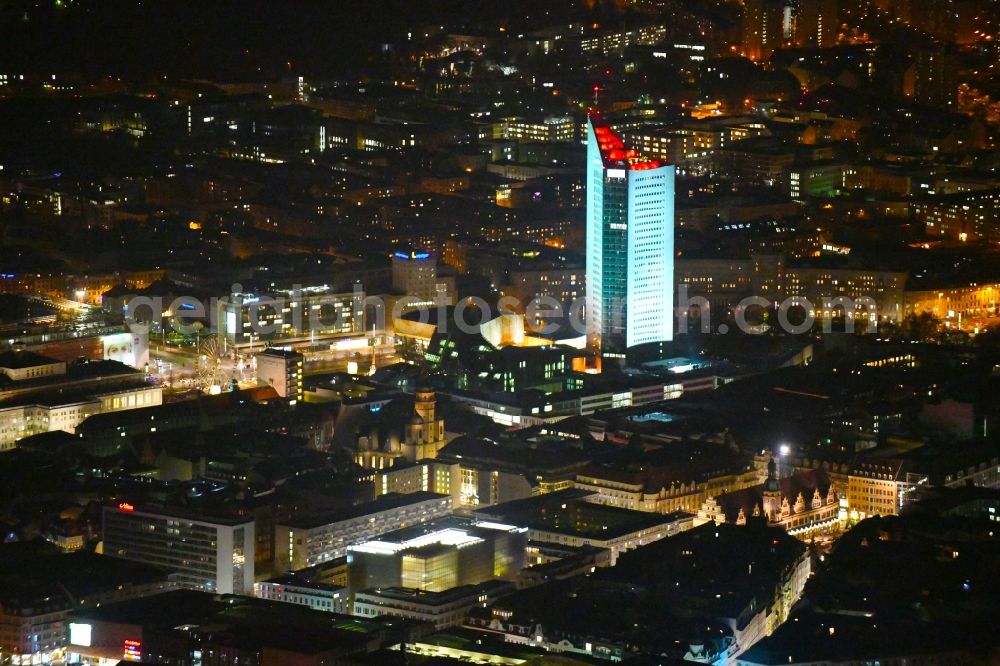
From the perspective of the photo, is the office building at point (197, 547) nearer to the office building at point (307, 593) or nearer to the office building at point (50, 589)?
the office building at point (50, 589)

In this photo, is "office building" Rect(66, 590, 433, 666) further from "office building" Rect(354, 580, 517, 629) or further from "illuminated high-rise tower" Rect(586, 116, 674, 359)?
"illuminated high-rise tower" Rect(586, 116, 674, 359)

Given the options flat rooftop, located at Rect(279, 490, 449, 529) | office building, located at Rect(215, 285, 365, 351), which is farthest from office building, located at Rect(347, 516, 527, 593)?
office building, located at Rect(215, 285, 365, 351)

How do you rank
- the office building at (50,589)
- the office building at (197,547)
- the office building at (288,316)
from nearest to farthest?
the office building at (50,589) < the office building at (197,547) < the office building at (288,316)

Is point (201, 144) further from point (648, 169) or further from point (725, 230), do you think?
point (648, 169)

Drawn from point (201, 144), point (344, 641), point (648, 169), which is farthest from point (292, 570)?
point (201, 144)

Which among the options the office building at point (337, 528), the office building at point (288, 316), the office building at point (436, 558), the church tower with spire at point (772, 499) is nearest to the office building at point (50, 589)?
the office building at point (337, 528)

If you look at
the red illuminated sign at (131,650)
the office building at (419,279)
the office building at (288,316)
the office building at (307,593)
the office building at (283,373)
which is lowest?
the red illuminated sign at (131,650)
